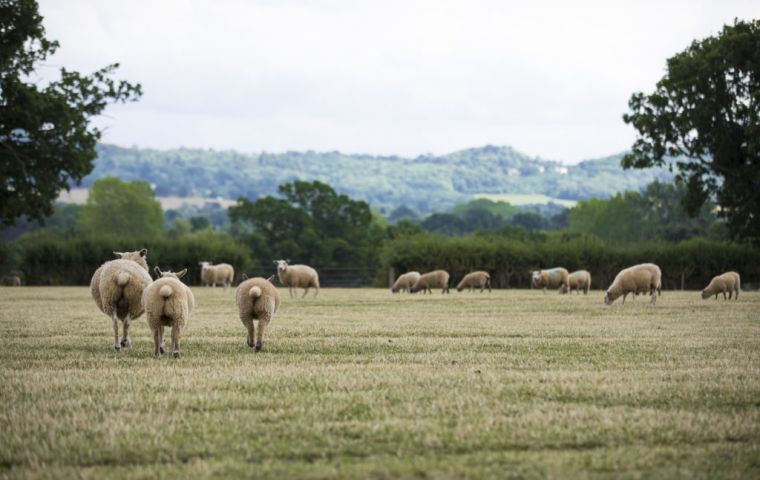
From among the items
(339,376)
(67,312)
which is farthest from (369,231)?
(339,376)

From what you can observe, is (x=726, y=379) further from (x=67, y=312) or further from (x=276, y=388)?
(x=67, y=312)

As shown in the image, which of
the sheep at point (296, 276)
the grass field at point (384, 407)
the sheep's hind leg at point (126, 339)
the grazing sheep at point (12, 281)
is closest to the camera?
the grass field at point (384, 407)

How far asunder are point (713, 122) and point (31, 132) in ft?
98.7

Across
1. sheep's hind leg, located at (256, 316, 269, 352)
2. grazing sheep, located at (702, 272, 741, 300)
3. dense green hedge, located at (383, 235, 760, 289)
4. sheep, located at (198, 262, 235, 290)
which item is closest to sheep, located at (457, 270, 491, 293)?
dense green hedge, located at (383, 235, 760, 289)

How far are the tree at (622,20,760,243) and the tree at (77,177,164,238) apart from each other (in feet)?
322

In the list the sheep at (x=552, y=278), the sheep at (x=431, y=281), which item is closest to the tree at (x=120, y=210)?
the sheep at (x=431, y=281)

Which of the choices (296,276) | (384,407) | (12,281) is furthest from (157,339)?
(12,281)

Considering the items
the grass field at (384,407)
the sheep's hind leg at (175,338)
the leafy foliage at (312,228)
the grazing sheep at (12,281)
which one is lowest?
the grazing sheep at (12,281)

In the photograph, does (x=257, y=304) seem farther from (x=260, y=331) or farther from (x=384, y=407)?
(x=384, y=407)

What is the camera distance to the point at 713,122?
41562 mm

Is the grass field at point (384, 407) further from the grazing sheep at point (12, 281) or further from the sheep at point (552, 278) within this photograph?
the grazing sheep at point (12, 281)

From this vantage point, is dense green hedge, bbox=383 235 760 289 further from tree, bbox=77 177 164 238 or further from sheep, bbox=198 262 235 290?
tree, bbox=77 177 164 238

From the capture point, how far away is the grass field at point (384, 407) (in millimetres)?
6594

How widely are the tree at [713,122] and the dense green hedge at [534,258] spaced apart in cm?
1310
